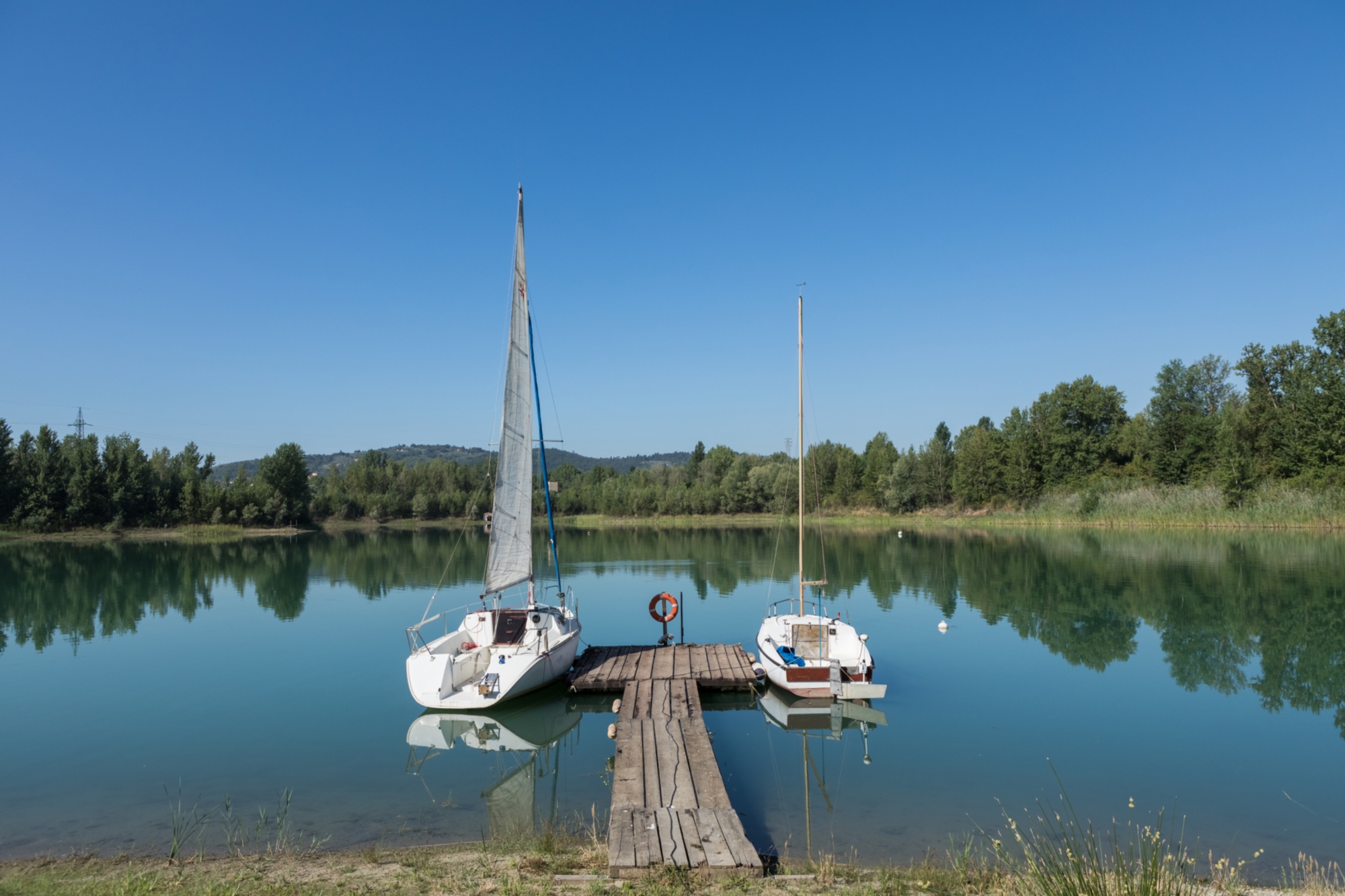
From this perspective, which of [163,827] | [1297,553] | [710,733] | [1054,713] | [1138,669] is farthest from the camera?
[1297,553]

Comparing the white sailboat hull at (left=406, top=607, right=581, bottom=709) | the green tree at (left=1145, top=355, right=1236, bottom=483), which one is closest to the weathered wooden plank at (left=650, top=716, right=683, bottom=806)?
the white sailboat hull at (left=406, top=607, right=581, bottom=709)

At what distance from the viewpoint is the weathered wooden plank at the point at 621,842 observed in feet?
22.8

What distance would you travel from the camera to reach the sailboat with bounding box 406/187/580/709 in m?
15.1

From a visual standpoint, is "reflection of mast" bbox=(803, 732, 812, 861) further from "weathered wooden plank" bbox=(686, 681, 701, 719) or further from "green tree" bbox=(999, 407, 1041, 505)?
"green tree" bbox=(999, 407, 1041, 505)

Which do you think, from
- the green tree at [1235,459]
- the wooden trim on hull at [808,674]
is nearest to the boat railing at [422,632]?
the wooden trim on hull at [808,674]

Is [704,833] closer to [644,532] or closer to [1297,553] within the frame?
[1297,553]

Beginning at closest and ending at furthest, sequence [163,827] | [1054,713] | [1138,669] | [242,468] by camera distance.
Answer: [163,827]
[1054,713]
[1138,669]
[242,468]

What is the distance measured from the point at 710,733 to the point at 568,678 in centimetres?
448

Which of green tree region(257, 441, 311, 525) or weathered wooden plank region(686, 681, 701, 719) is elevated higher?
green tree region(257, 441, 311, 525)

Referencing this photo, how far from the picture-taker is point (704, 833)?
7629 millimetres

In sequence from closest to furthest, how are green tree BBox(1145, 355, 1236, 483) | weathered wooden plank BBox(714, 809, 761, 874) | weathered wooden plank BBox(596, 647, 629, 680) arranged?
weathered wooden plank BBox(714, 809, 761, 874), weathered wooden plank BBox(596, 647, 629, 680), green tree BBox(1145, 355, 1236, 483)

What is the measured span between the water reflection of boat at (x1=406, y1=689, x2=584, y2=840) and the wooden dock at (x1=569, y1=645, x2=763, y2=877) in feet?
3.39

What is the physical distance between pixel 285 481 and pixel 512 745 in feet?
280

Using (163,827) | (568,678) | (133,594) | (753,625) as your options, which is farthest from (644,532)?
(163,827)
